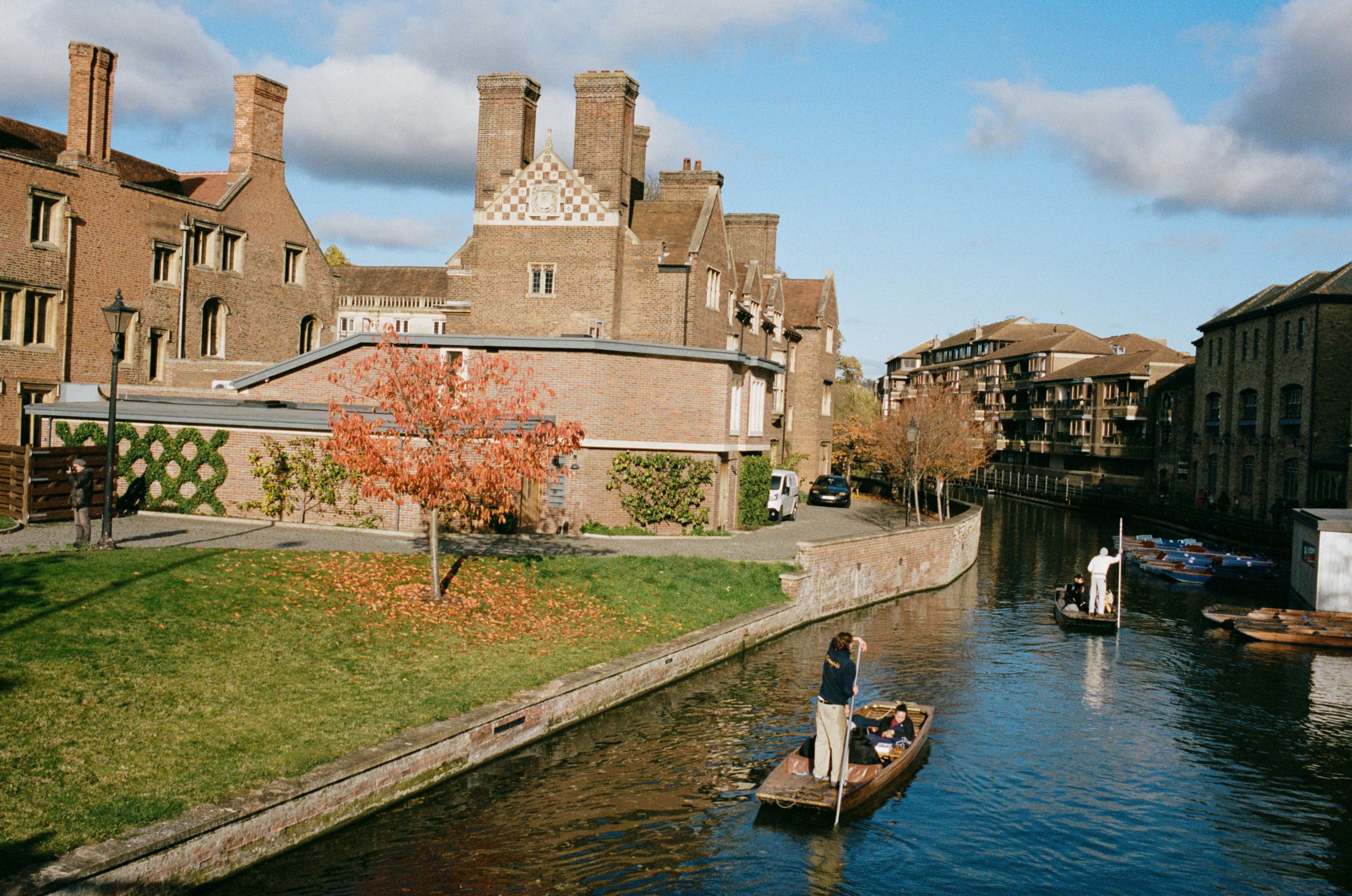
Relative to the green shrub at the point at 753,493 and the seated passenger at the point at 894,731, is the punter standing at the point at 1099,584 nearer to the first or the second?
the green shrub at the point at 753,493

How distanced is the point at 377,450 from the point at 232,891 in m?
9.43

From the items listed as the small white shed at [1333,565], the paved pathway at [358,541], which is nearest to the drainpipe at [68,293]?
the paved pathway at [358,541]

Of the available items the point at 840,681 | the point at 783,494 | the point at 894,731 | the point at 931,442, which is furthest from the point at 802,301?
the point at 840,681

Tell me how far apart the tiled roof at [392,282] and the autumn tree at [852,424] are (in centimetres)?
2540

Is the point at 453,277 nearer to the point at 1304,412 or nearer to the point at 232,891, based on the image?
the point at 232,891

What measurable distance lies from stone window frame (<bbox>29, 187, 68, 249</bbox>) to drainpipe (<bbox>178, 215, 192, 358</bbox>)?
199 inches

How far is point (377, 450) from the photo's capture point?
1858cm

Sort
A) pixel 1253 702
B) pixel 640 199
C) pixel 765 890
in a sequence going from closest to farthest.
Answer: pixel 765 890
pixel 1253 702
pixel 640 199

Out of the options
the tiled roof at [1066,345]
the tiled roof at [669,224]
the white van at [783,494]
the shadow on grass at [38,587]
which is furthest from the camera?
the tiled roof at [1066,345]

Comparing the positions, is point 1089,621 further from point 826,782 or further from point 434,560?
point 434,560

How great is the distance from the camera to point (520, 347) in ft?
101

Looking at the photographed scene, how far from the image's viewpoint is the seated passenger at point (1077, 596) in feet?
100

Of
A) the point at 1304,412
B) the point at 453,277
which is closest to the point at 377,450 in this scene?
the point at 453,277

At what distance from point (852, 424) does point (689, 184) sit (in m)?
31.8
